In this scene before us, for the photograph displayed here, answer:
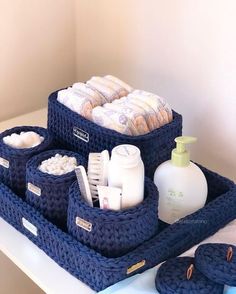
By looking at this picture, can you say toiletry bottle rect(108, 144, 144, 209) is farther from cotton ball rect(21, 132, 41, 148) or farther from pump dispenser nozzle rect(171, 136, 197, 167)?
cotton ball rect(21, 132, 41, 148)

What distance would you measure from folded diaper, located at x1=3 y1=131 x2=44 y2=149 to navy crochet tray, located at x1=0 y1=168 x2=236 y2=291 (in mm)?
76

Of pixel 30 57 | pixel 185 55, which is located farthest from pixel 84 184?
pixel 30 57

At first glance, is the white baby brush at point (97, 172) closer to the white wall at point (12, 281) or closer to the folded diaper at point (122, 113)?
the folded diaper at point (122, 113)

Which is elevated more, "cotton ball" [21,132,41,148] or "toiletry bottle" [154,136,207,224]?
"cotton ball" [21,132,41,148]

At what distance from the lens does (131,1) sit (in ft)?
3.91

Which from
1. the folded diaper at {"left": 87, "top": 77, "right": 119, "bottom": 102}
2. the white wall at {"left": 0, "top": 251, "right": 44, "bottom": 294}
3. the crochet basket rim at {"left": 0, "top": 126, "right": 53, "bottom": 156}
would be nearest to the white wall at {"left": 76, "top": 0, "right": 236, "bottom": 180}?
the folded diaper at {"left": 87, "top": 77, "right": 119, "bottom": 102}

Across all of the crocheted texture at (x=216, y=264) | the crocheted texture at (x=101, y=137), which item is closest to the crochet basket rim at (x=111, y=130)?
the crocheted texture at (x=101, y=137)

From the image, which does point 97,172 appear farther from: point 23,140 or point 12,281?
point 12,281

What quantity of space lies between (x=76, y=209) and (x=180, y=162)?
19cm

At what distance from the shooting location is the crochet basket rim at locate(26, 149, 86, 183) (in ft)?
2.86

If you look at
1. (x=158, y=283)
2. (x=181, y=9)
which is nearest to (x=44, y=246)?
(x=158, y=283)

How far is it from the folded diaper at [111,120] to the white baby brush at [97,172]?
10 centimetres

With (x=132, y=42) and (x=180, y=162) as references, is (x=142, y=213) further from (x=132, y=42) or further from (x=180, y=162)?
(x=132, y=42)

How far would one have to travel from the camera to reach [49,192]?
877mm
